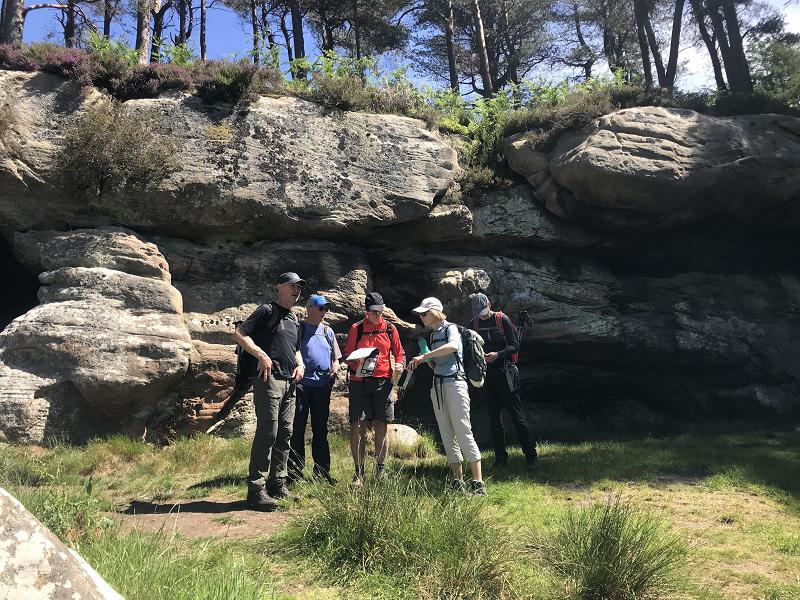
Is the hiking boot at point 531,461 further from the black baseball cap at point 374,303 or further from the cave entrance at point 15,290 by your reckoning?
the cave entrance at point 15,290

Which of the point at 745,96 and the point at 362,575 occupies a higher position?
the point at 745,96

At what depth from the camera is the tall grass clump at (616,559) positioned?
11.5 ft

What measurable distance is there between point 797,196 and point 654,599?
36.2 ft

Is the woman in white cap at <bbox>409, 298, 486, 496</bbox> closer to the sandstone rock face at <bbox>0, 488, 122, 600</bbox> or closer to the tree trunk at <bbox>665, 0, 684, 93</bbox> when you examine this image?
the sandstone rock face at <bbox>0, 488, 122, 600</bbox>

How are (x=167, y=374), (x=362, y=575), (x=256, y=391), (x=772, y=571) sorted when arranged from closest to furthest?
(x=362, y=575) < (x=772, y=571) < (x=256, y=391) < (x=167, y=374)

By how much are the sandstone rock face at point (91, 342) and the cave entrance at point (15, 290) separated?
2299 mm

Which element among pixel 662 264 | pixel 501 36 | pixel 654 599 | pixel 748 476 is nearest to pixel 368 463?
pixel 654 599

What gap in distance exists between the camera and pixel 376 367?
646 cm

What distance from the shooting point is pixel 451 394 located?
598cm

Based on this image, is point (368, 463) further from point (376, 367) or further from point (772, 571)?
point (772, 571)

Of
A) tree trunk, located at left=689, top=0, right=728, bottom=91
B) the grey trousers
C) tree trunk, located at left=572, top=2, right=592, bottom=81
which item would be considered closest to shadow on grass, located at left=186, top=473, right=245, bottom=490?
the grey trousers

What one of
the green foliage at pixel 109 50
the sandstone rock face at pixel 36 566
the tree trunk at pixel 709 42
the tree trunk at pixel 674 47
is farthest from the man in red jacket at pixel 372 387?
the tree trunk at pixel 709 42

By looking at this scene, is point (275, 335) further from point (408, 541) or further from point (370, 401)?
point (408, 541)

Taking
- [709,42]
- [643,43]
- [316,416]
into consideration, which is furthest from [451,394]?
[709,42]
